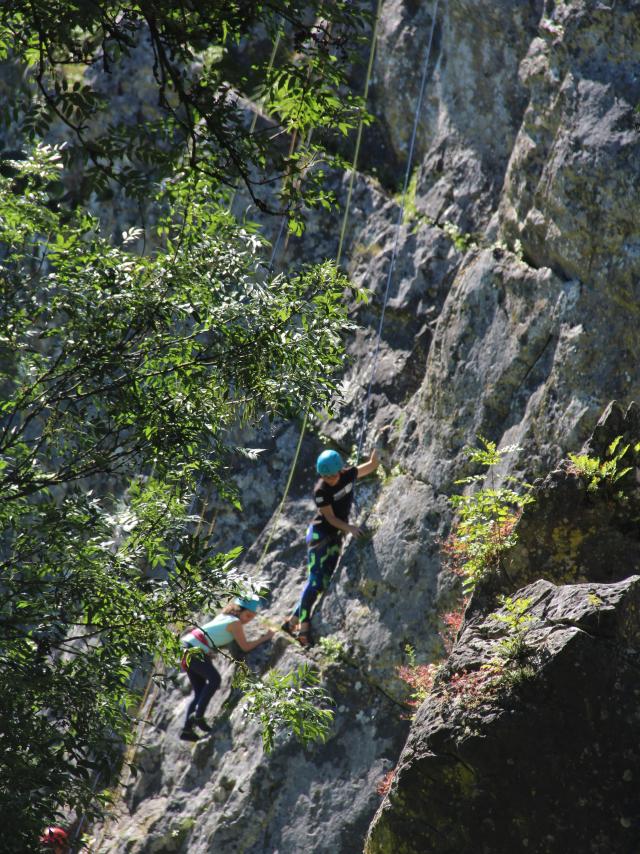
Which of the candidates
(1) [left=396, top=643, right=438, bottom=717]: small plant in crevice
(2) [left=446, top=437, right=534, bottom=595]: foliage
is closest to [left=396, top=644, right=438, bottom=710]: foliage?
(1) [left=396, top=643, right=438, bottom=717]: small plant in crevice

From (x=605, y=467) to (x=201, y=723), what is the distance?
5415 mm

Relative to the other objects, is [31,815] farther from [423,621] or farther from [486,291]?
[486,291]

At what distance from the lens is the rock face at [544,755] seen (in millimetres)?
4340

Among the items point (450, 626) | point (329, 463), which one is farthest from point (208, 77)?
point (450, 626)

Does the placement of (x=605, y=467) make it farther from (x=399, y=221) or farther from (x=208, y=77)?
(x=399, y=221)

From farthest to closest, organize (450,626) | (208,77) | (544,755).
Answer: (450,626) < (544,755) < (208,77)

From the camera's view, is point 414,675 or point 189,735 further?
point 189,735

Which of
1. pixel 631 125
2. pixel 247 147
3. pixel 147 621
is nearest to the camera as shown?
pixel 247 147

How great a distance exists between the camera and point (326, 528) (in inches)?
368

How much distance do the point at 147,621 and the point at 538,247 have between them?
5273 mm

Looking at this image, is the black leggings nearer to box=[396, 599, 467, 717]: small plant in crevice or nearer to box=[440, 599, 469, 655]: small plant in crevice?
box=[396, 599, 467, 717]: small plant in crevice

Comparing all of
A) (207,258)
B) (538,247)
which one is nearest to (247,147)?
(207,258)

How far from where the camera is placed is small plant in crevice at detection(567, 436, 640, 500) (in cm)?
549

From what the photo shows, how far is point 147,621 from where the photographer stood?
5199mm
